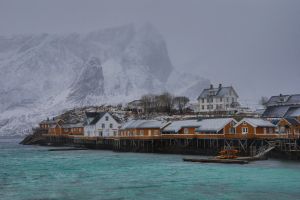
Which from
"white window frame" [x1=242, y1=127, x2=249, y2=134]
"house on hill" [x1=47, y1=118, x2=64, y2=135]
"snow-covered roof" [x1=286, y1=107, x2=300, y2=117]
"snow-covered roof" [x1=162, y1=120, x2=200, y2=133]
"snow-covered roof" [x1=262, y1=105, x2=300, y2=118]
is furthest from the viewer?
"house on hill" [x1=47, y1=118, x2=64, y2=135]

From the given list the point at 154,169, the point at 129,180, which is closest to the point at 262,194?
the point at 129,180

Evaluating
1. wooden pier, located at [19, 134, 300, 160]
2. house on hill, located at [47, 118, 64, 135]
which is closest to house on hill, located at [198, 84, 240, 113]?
wooden pier, located at [19, 134, 300, 160]

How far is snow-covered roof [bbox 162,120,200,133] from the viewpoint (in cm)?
8138

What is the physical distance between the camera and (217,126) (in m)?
76.3

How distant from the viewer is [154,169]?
5319 cm

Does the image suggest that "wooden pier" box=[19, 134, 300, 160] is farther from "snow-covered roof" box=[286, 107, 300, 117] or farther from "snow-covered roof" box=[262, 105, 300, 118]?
"snow-covered roof" box=[262, 105, 300, 118]

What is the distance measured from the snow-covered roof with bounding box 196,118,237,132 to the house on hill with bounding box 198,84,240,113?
40712 millimetres

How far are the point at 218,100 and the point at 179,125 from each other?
137 ft

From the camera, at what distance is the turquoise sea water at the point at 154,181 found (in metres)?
36.6

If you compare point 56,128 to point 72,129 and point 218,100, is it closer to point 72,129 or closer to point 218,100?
point 72,129

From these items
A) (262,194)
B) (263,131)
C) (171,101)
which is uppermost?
(171,101)

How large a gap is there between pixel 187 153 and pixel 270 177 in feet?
107

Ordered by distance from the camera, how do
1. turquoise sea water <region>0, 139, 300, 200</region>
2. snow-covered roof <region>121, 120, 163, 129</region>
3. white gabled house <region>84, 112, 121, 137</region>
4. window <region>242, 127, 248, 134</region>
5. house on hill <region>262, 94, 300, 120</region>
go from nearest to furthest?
turquoise sea water <region>0, 139, 300, 200</region>, window <region>242, 127, 248, 134</region>, house on hill <region>262, 94, 300, 120</region>, snow-covered roof <region>121, 120, 163, 129</region>, white gabled house <region>84, 112, 121, 137</region>

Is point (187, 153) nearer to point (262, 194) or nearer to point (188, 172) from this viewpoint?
point (188, 172)
